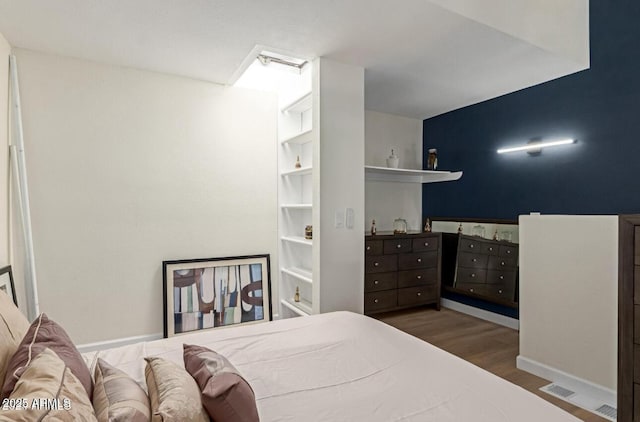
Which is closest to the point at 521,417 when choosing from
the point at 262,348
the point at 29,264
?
the point at 262,348

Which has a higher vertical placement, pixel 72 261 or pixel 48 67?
pixel 48 67

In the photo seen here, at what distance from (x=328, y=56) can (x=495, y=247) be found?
8.83 ft

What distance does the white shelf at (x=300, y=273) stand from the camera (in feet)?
9.96

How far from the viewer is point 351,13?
2.16 meters

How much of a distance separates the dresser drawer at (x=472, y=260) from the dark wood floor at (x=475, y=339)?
0.61 metres

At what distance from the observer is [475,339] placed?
3432mm

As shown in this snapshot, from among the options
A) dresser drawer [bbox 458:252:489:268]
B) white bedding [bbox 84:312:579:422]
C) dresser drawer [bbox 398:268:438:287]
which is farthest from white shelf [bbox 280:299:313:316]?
dresser drawer [bbox 458:252:489:268]

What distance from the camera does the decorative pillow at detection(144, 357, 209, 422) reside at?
2.86 feet

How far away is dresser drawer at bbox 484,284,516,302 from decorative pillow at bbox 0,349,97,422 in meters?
3.83

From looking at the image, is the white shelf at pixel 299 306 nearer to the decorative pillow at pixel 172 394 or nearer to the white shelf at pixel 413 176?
the white shelf at pixel 413 176

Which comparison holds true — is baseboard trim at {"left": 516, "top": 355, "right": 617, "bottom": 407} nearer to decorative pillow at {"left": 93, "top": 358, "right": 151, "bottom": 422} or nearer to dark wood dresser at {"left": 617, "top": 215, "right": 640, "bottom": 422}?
dark wood dresser at {"left": 617, "top": 215, "right": 640, "bottom": 422}

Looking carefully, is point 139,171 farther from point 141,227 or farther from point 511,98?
point 511,98

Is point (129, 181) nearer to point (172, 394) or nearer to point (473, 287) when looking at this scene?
point (172, 394)

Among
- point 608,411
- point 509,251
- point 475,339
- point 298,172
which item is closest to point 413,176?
point 509,251
